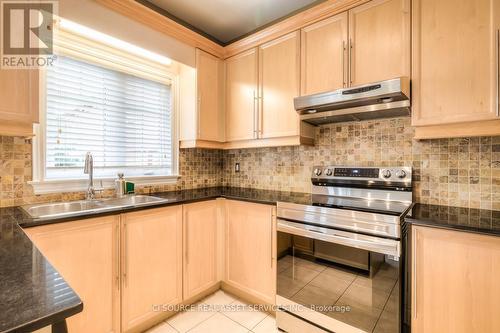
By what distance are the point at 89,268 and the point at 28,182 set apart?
2.49ft

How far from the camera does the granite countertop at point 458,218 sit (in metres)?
1.14

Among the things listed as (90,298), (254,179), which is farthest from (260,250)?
(90,298)

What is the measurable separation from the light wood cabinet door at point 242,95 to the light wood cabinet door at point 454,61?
50.1 inches

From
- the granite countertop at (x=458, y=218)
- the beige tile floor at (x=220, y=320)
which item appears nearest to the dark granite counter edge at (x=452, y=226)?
the granite countertop at (x=458, y=218)

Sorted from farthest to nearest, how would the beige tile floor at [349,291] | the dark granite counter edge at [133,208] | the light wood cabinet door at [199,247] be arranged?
the light wood cabinet door at [199,247] → the beige tile floor at [349,291] → the dark granite counter edge at [133,208]

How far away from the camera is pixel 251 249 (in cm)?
203

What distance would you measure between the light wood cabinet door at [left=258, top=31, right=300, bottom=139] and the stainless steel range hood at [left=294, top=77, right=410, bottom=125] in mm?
161

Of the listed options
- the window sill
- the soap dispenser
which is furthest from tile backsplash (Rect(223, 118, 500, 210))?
the soap dispenser

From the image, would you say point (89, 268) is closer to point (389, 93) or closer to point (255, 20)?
point (389, 93)

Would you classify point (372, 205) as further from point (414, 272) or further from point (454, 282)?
point (454, 282)

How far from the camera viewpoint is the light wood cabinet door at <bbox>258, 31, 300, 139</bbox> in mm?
2016

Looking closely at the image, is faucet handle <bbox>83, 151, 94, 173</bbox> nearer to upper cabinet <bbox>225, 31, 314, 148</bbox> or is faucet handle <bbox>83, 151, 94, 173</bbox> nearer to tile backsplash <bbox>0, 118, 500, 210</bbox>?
tile backsplash <bbox>0, 118, 500, 210</bbox>

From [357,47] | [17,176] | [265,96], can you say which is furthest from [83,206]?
[357,47]

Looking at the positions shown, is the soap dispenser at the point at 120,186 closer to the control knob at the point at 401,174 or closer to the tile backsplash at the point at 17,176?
the tile backsplash at the point at 17,176
